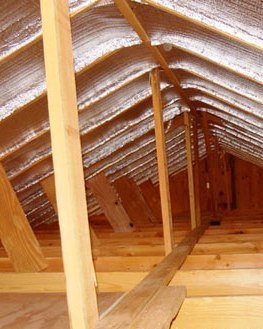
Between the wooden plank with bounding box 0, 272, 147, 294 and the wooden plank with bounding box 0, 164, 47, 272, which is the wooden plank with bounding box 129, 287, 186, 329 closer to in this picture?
the wooden plank with bounding box 0, 272, 147, 294

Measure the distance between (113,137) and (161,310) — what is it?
9.67 feet

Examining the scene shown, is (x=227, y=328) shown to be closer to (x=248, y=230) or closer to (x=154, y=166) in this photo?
(x=248, y=230)

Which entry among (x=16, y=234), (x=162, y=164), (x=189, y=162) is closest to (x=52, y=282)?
(x=16, y=234)

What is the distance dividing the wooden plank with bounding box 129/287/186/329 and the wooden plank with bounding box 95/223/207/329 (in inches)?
0.9

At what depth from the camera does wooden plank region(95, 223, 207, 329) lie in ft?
4.79

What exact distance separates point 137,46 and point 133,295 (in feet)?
5.06

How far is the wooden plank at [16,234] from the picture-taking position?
283cm

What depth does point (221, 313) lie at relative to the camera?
1779 mm

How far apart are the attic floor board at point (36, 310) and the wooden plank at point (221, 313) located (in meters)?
0.40

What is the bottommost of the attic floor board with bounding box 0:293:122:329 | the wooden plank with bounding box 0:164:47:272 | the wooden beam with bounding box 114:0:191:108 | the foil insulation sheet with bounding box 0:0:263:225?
the attic floor board with bounding box 0:293:122:329

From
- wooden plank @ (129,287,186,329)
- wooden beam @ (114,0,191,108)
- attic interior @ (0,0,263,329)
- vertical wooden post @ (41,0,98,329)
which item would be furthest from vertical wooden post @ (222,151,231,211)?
vertical wooden post @ (41,0,98,329)

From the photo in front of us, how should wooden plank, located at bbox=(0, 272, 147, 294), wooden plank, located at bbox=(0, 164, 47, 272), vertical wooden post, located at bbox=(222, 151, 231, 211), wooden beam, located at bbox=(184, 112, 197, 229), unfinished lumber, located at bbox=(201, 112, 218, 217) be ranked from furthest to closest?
vertical wooden post, located at bbox=(222, 151, 231, 211), unfinished lumber, located at bbox=(201, 112, 218, 217), wooden beam, located at bbox=(184, 112, 197, 229), wooden plank, located at bbox=(0, 164, 47, 272), wooden plank, located at bbox=(0, 272, 147, 294)

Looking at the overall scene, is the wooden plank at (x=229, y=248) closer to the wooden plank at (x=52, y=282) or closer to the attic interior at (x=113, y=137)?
the attic interior at (x=113, y=137)

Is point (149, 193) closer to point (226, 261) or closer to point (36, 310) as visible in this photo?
point (226, 261)
